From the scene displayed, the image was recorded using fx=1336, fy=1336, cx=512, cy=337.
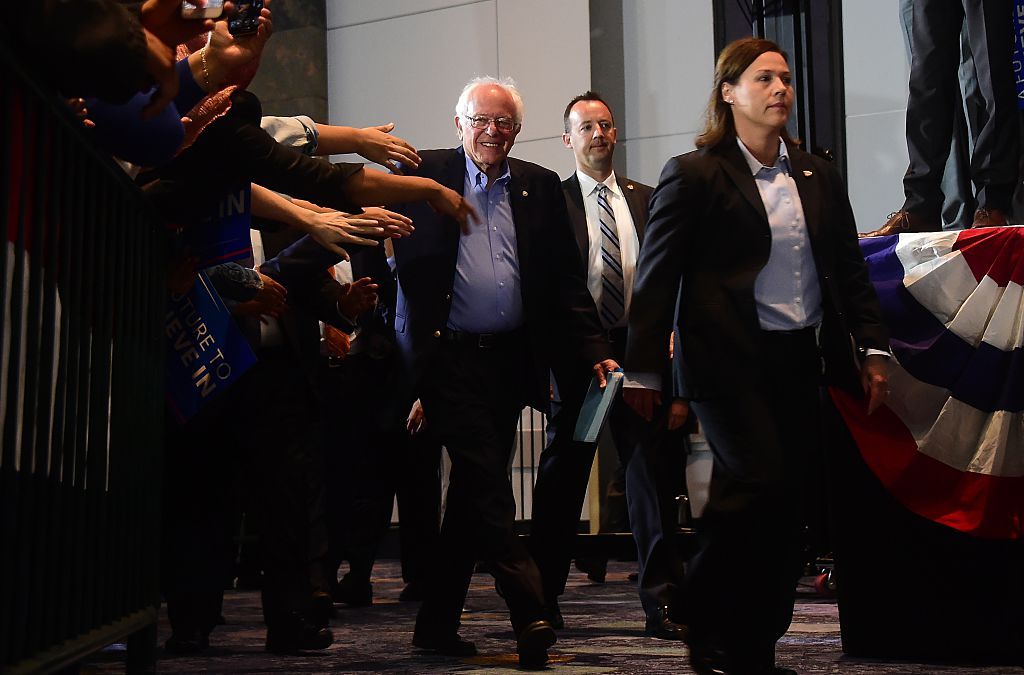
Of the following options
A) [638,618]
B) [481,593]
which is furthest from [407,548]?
[638,618]

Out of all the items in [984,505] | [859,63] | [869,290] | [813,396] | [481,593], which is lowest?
[481,593]

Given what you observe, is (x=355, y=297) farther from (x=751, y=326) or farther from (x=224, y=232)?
(x=751, y=326)

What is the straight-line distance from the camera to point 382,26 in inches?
376

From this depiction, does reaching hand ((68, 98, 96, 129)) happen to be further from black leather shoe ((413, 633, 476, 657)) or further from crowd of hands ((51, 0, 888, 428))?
black leather shoe ((413, 633, 476, 657))

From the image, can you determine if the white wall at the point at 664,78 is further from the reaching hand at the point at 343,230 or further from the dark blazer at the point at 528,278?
the reaching hand at the point at 343,230

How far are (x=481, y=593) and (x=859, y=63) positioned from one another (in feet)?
12.7

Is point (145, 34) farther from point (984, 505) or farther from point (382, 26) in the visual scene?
point (382, 26)

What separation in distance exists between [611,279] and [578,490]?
2.62ft

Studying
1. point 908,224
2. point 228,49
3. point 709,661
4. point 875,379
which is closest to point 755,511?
point 709,661

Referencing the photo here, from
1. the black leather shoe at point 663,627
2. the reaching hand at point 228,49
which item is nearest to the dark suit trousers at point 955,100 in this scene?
the black leather shoe at point 663,627

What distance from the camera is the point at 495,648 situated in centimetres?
406

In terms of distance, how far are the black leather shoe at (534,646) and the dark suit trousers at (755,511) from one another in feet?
1.57

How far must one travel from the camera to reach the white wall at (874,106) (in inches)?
301

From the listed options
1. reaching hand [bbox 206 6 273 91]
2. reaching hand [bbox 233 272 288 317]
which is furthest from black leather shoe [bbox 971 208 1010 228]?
reaching hand [bbox 206 6 273 91]
